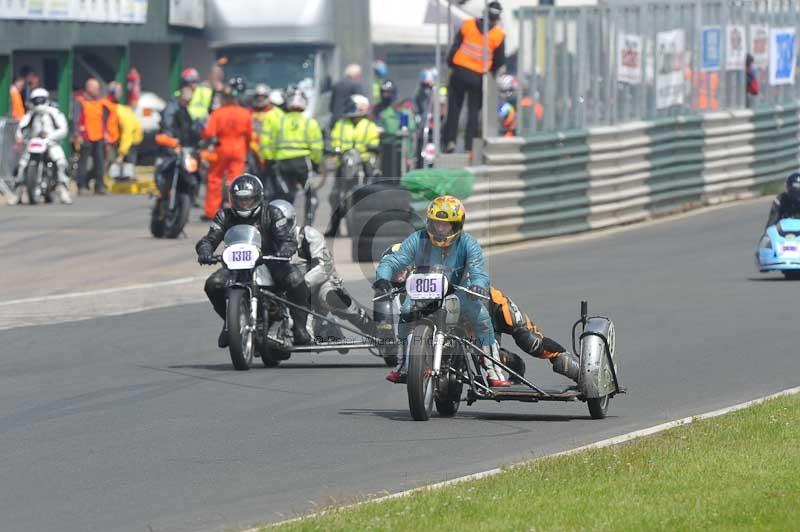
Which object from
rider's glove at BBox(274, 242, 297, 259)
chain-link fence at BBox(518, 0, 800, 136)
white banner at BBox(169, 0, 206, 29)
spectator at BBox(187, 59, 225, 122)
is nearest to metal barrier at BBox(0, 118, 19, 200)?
spectator at BBox(187, 59, 225, 122)

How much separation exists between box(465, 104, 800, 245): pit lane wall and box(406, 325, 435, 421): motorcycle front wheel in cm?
1147

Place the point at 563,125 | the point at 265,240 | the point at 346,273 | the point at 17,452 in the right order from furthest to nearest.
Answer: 1. the point at 563,125
2. the point at 346,273
3. the point at 265,240
4. the point at 17,452

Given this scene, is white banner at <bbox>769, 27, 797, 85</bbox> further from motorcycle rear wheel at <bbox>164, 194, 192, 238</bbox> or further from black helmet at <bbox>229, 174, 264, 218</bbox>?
black helmet at <bbox>229, 174, 264, 218</bbox>

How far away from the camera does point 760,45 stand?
30.5 metres

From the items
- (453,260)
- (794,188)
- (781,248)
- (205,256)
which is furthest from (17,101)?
(453,260)

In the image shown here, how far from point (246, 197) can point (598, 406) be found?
146 inches

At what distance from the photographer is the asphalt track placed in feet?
27.7

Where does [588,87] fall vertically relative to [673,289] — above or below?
above

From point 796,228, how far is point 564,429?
8837 mm

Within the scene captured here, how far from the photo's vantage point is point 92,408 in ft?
37.4

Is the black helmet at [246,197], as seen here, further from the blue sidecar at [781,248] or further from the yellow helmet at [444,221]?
the blue sidecar at [781,248]

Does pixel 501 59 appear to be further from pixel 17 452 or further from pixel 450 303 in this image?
pixel 17 452

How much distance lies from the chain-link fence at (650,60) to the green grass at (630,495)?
15019mm

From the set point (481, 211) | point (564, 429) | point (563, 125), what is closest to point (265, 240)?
point (564, 429)
